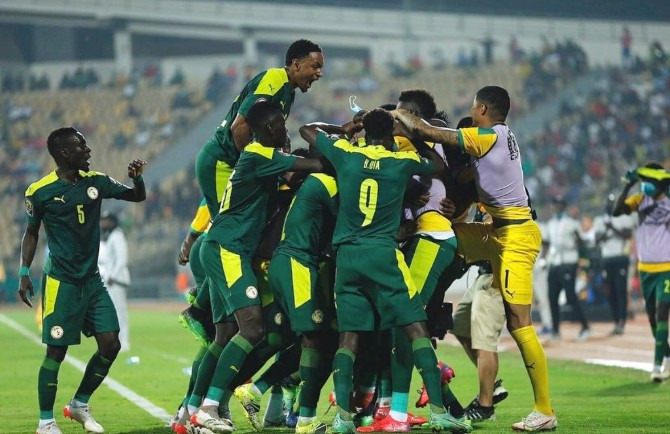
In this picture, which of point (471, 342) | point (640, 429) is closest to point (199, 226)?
point (471, 342)

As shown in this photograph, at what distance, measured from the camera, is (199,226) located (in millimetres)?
9805

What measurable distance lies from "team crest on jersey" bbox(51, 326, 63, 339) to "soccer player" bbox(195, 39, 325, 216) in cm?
140

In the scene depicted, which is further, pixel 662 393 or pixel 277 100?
pixel 662 393

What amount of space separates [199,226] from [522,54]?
135 feet

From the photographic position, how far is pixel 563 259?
19.8m

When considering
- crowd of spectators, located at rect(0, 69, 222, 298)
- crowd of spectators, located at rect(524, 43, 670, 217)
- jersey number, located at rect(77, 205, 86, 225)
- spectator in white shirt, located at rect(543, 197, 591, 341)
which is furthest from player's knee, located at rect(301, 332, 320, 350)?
crowd of spectators, located at rect(0, 69, 222, 298)

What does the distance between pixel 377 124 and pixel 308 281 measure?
1.17m

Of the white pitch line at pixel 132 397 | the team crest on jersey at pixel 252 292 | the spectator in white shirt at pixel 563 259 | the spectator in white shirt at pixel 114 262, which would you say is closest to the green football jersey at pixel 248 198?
the team crest on jersey at pixel 252 292

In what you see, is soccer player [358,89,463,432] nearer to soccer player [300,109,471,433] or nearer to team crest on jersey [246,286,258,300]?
soccer player [300,109,471,433]

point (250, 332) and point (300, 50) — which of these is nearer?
point (250, 332)

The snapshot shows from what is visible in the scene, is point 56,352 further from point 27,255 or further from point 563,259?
point 563,259

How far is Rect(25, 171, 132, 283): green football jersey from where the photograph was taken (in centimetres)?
888

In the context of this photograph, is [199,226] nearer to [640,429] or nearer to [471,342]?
[471,342]

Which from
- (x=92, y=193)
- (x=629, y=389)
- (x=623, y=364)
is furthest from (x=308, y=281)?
(x=623, y=364)
